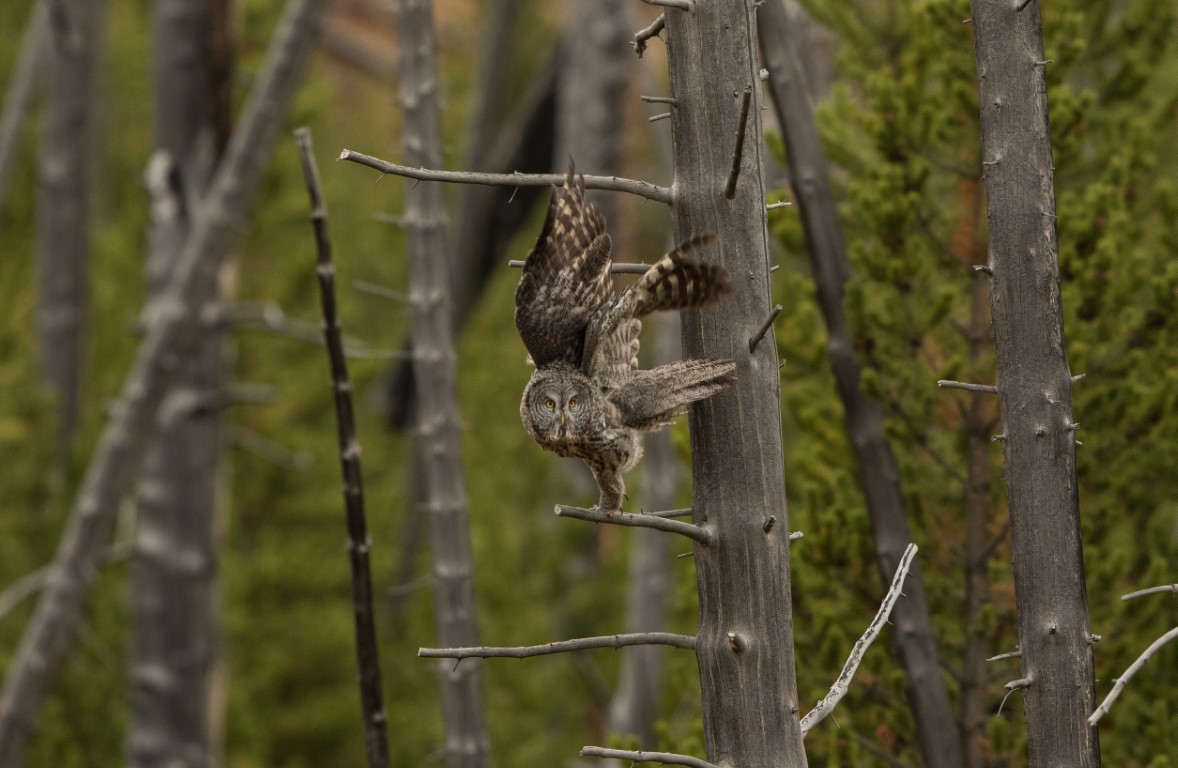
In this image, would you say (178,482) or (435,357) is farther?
(178,482)

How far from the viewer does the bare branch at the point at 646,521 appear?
241cm

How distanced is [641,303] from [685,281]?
0.13 meters

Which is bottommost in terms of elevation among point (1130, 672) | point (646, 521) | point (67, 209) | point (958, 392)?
point (1130, 672)

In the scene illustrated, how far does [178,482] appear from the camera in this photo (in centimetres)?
774

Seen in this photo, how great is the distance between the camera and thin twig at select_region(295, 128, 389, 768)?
3.68m

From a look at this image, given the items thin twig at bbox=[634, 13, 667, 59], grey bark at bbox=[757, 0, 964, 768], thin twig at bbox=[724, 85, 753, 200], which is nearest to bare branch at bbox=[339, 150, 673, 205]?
thin twig at bbox=[724, 85, 753, 200]

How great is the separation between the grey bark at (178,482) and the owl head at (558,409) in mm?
5204

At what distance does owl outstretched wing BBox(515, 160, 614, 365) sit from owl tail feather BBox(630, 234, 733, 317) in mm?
133

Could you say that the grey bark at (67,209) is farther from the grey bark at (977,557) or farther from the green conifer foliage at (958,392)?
the grey bark at (977,557)

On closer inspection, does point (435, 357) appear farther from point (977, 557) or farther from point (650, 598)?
point (650, 598)

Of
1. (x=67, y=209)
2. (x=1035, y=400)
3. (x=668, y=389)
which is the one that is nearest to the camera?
(x=668, y=389)

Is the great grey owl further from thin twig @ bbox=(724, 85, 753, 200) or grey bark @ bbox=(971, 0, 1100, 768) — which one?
grey bark @ bbox=(971, 0, 1100, 768)

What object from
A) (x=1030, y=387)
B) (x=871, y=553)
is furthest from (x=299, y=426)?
(x=1030, y=387)

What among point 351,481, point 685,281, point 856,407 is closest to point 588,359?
point 685,281
